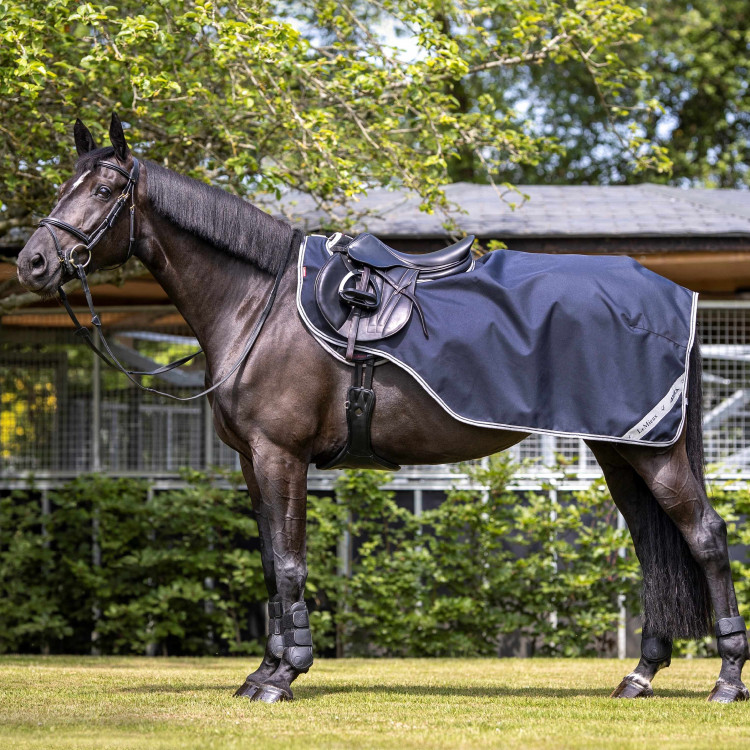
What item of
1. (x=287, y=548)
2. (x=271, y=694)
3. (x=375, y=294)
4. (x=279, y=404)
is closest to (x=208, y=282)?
(x=279, y=404)

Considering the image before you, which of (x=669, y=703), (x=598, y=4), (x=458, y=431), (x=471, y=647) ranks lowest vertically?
(x=471, y=647)

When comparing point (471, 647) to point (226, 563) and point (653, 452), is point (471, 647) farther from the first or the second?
point (653, 452)

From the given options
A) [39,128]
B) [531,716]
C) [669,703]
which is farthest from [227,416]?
[39,128]

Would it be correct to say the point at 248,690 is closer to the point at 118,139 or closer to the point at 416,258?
the point at 416,258

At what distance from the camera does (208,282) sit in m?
5.09

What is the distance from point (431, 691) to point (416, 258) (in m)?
2.33

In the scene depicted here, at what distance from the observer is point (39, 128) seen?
23.7 feet

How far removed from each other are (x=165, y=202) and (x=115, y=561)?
194 inches

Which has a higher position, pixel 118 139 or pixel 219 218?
pixel 118 139

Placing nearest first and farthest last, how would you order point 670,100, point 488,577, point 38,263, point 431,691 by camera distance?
point 38,263 < point 431,691 < point 488,577 < point 670,100

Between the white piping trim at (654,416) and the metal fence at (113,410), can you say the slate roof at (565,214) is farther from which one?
the white piping trim at (654,416)

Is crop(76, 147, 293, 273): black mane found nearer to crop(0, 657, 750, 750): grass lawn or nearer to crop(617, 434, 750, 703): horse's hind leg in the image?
crop(617, 434, 750, 703): horse's hind leg

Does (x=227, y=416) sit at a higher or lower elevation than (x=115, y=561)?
higher

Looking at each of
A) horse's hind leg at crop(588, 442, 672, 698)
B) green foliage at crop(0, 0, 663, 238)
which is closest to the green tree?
green foliage at crop(0, 0, 663, 238)
